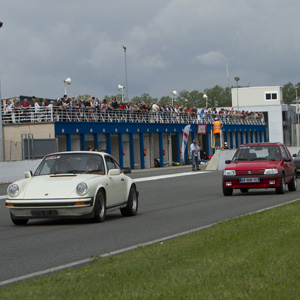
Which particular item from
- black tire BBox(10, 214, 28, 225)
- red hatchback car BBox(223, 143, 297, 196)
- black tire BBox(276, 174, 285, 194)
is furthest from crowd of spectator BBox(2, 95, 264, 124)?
black tire BBox(10, 214, 28, 225)

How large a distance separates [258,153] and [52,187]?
10.3 m

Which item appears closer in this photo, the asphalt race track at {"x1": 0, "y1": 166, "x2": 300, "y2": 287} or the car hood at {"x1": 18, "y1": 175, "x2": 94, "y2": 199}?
the asphalt race track at {"x1": 0, "y1": 166, "x2": 300, "y2": 287}

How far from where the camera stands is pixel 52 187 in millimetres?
13188

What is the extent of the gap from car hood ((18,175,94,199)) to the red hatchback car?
8081mm

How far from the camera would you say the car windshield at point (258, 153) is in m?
21.9

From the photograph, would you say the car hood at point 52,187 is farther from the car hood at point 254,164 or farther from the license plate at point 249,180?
the car hood at point 254,164

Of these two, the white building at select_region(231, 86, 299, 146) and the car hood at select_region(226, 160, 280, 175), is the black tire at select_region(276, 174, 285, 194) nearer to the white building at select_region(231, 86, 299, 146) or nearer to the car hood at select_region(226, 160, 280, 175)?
the car hood at select_region(226, 160, 280, 175)

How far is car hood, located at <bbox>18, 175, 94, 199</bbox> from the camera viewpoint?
13047mm

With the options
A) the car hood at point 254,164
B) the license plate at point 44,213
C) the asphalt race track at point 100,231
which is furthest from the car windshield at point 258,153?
the license plate at point 44,213

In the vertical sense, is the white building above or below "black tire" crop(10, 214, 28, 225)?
above

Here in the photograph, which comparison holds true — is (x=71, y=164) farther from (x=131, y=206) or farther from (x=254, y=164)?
(x=254, y=164)

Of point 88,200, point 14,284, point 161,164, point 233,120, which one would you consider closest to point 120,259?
point 14,284

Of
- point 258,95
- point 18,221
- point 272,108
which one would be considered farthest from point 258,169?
point 258,95

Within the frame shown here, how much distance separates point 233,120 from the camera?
78188mm
